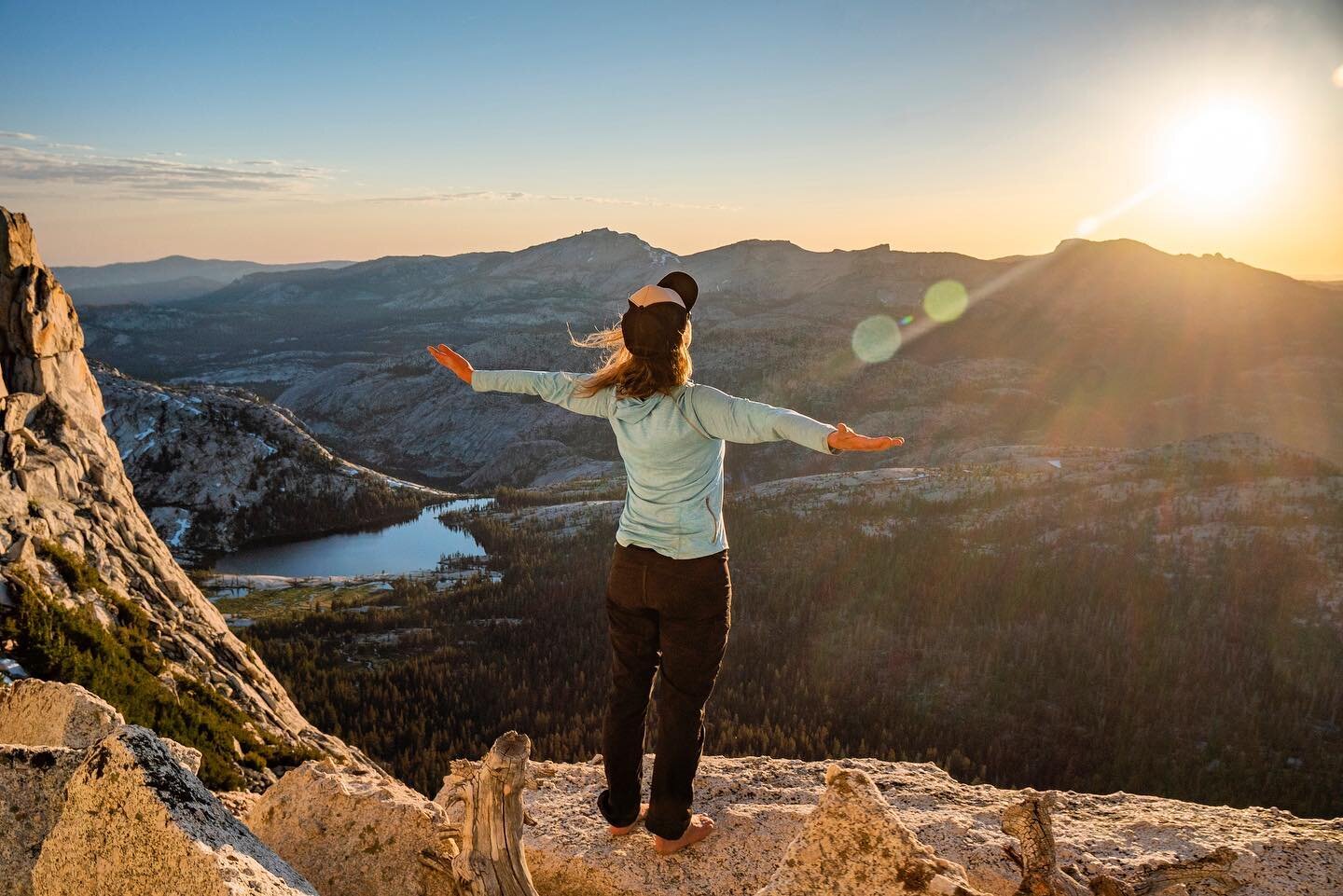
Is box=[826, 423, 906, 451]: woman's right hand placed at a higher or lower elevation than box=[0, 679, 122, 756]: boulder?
higher

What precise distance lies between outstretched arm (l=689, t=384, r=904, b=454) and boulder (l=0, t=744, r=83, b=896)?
3032mm

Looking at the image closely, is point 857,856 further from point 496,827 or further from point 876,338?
point 876,338

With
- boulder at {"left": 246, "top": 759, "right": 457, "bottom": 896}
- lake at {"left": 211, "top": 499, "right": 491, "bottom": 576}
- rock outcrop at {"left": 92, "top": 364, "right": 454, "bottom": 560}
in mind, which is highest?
boulder at {"left": 246, "top": 759, "right": 457, "bottom": 896}

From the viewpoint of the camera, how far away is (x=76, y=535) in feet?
28.1

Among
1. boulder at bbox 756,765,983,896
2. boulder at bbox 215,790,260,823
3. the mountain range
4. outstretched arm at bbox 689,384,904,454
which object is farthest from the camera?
the mountain range

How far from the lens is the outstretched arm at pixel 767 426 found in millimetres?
3480

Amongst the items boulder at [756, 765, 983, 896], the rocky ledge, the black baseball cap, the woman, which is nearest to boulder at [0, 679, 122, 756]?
the rocky ledge

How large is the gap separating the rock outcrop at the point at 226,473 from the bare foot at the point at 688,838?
27.6 m

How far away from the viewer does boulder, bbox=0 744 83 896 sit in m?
3.31

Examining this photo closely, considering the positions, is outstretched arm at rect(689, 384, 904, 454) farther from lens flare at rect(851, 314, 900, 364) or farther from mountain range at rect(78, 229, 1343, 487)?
lens flare at rect(851, 314, 900, 364)

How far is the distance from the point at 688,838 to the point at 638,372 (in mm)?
2481

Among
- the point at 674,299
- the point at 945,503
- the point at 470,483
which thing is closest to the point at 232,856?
the point at 674,299

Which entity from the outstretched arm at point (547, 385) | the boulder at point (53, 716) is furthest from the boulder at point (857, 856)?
the boulder at point (53, 716)

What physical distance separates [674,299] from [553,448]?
170 feet
